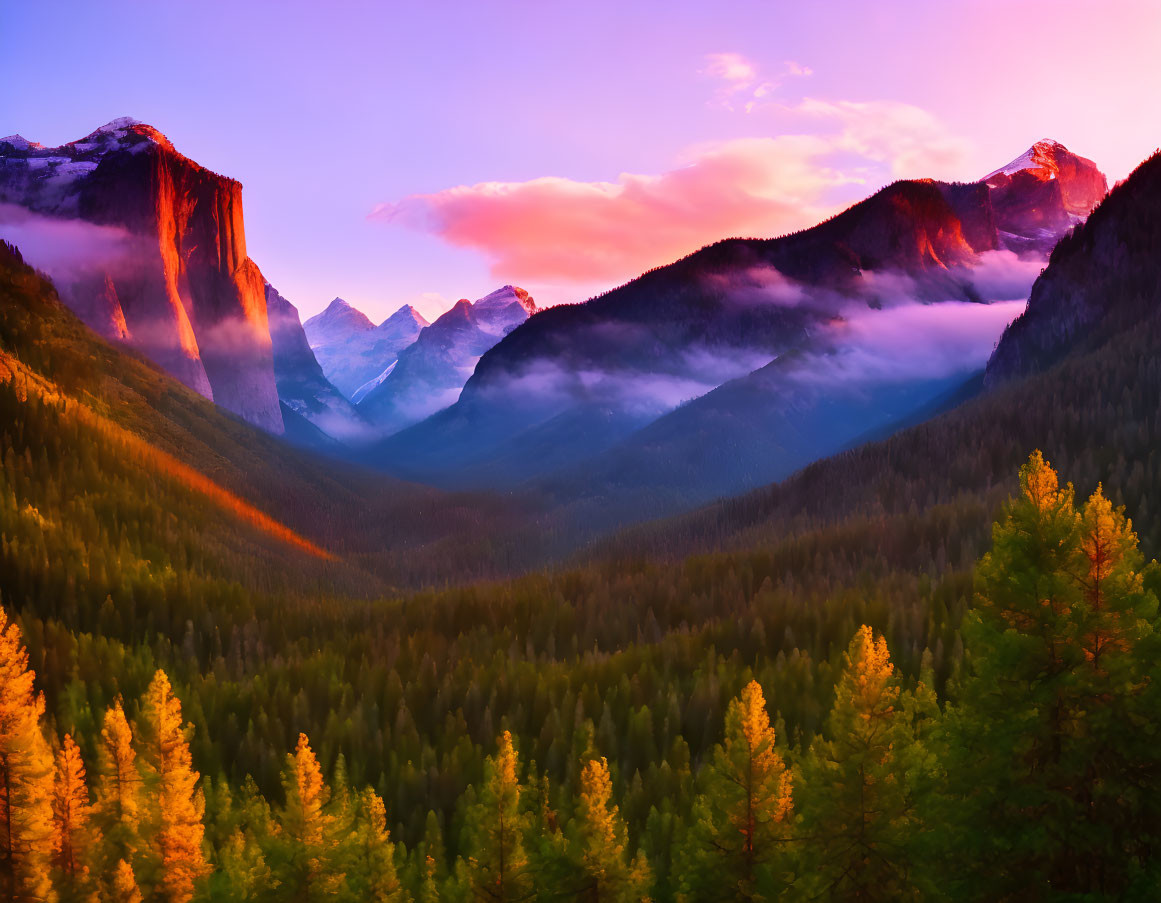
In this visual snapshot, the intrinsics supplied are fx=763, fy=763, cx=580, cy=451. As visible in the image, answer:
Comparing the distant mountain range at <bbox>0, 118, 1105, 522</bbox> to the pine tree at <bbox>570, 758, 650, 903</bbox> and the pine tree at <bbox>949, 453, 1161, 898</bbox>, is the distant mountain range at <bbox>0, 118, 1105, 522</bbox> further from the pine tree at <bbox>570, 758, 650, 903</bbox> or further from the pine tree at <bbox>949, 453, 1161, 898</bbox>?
the pine tree at <bbox>570, 758, 650, 903</bbox>

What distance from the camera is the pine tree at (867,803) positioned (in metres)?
3.72

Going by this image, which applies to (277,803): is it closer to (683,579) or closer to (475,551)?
(683,579)

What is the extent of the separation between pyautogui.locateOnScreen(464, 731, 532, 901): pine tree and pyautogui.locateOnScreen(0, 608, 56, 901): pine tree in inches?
96.4

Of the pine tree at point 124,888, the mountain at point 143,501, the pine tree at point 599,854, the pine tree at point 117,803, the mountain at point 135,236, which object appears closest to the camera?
the pine tree at point 599,854

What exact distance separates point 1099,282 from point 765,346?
130m

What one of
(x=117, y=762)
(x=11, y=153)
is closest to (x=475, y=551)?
(x=117, y=762)

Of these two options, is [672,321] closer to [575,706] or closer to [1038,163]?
[1038,163]

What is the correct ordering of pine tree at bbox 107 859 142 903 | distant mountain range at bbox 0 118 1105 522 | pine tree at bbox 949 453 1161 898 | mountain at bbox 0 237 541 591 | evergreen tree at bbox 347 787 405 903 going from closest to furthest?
1. pine tree at bbox 949 453 1161 898
2. evergreen tree at bbox 347 787 405 903
3. pine tree at bbox 107 859 142 903
4. mountain at bbox 0 237 541 591
5. distant mountain range at bbox 0 118 1105 522

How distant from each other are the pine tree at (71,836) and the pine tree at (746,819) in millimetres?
3475

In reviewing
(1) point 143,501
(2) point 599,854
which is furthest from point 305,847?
(1) point 143,501

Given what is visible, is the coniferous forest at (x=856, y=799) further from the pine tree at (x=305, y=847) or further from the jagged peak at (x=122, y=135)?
the jagged peak at (x=122, y=135)

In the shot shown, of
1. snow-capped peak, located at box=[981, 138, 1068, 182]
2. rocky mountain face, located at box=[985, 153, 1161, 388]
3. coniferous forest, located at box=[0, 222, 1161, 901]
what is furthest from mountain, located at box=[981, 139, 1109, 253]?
coniferous forest, located at box=[0, 222, 1161, 901]

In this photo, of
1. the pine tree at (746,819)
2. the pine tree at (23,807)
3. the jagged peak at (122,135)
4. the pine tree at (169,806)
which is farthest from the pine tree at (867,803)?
the jagged peak at (122,135)

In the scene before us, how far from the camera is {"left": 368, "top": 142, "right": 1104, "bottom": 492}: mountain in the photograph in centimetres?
10394
